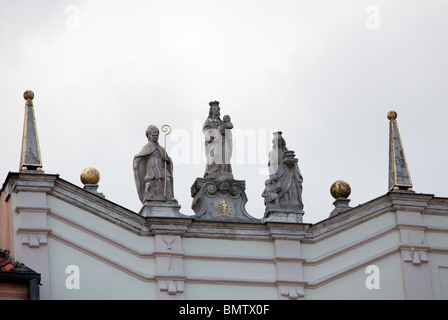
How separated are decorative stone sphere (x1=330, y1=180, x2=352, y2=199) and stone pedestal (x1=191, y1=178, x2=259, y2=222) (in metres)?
2.69

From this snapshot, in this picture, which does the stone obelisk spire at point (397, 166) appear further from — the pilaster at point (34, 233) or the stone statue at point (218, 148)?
the pilaster at point (34, 233)

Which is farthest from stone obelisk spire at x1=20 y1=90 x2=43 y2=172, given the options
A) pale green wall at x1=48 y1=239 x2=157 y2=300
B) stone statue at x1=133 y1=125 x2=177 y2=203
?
stone statue at x1=133 y1=125 x2=177 y2=203

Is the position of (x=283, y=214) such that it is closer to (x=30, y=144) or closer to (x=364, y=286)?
(x=364, y=286)

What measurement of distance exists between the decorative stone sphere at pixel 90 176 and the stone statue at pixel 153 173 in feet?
2.97

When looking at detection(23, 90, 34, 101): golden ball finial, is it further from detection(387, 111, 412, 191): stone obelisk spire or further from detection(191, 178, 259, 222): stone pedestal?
detection(387, 111, 412, 191): stone obelisk spire

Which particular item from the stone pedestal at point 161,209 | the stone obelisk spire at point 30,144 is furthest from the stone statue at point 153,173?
the stone obelisk spire at point 30,144

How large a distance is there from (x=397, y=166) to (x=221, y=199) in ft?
14.5

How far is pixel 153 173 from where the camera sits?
39.6 metres

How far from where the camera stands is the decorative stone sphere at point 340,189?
137ft

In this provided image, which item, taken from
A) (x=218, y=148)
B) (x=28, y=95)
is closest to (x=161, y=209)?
(x=218, y=148)

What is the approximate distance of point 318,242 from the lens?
40.2 meters

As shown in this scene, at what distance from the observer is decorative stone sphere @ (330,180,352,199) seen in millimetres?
41781
